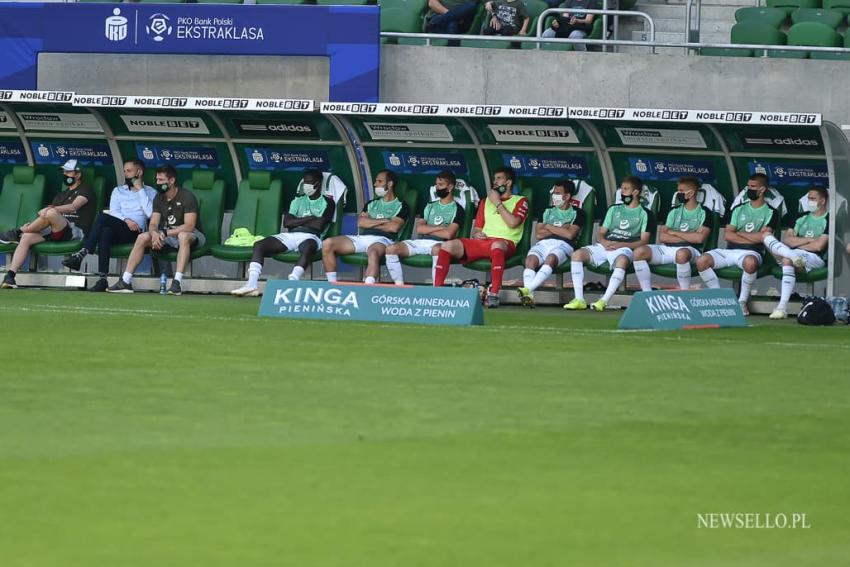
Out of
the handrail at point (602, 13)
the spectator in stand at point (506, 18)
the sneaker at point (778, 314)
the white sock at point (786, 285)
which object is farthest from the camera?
the spectator in stand at point (506, 18)

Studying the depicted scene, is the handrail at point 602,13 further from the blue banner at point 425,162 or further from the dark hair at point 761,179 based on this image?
the dark hair at point 761,179

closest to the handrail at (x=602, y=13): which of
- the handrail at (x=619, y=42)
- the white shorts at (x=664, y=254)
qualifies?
the handrail at (x=619, y=42)

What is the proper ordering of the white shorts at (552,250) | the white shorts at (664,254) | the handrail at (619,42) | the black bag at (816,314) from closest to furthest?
the black bag at (816,314) → the white shorts at (664,254) → the white shorts at (552,250) → the handrail at (619,42)

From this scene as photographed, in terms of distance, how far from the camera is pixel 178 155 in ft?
70.2

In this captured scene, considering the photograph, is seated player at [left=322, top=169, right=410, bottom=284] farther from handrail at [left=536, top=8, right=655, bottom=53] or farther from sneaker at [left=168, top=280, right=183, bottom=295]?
handrail at [left=536, top=8, right=655, bottom=53]

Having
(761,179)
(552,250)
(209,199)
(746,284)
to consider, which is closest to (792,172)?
(761,179)

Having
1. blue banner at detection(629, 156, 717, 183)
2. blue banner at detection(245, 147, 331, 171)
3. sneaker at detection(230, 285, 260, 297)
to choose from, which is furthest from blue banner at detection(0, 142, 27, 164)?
blue banner at detection(629, 156, 717, 183)

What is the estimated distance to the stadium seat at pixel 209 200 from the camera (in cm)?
2064

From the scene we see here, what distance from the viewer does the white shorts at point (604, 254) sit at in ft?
61.2

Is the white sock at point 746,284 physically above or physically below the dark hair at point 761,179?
below

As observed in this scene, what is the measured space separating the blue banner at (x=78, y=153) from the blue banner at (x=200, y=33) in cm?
246

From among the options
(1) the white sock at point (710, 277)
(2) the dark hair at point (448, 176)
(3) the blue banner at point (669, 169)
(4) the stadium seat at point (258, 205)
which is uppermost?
(3) the blue banner at point (669, 169)

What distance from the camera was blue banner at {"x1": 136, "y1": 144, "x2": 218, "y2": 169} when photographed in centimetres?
2125

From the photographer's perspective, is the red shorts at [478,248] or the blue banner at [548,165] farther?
the blue banner at [548,165]
